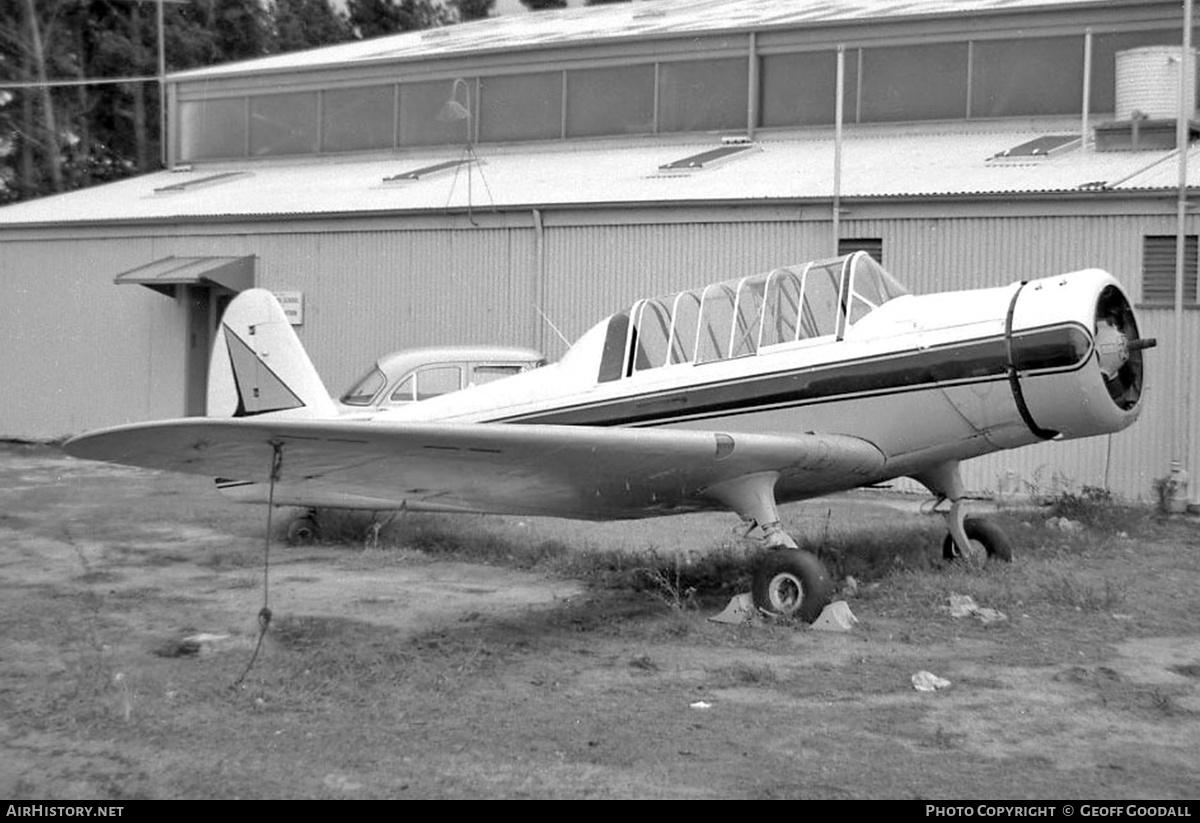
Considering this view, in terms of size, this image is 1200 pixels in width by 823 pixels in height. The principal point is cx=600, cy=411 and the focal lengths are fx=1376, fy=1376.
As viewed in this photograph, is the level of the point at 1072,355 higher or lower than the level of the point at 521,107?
lower

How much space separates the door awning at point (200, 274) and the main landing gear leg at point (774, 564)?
543 inches

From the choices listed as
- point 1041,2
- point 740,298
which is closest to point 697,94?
point 1041,2

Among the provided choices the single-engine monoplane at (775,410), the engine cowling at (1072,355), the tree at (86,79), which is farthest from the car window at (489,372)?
the tree at (86,79)

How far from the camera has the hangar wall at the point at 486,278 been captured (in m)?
14.4

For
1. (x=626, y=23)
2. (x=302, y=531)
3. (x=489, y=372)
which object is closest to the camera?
(x=302, y=531)

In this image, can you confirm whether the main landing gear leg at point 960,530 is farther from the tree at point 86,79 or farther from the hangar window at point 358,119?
the tree at point 86,79

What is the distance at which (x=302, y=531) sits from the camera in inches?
454

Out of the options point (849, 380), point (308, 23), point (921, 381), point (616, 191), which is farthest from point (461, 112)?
point (308, 23)

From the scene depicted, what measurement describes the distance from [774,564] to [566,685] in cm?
189

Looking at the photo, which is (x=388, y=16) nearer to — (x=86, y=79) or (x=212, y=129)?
(x=86, y=79)

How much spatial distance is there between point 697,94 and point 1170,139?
8.30 meters

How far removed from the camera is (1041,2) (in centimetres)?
2028

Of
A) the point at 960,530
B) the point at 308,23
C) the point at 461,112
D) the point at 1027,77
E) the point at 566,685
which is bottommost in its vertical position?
the point at 566,685
